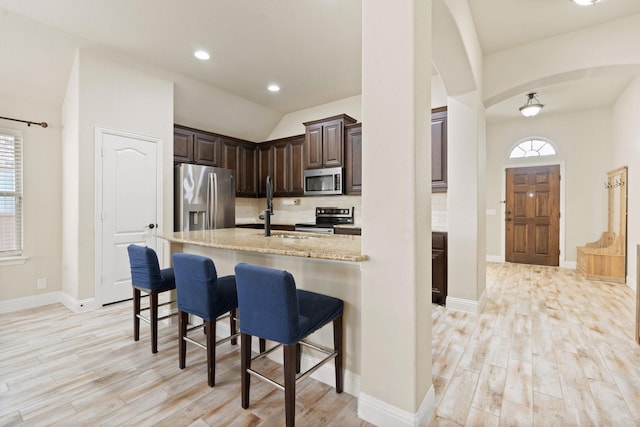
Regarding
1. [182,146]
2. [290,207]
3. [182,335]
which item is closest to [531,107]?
[290,207]

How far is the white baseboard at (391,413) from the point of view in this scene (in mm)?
1532

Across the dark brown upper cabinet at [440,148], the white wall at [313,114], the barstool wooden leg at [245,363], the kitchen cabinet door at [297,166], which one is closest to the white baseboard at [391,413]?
the barstool wooden leg at [245,363]

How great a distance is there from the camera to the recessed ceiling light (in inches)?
141

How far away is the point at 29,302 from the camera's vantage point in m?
3.59

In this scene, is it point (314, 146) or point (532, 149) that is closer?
point (314, 146)

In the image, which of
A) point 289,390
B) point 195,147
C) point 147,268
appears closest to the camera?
point 289,390

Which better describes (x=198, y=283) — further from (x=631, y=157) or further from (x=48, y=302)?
(x=631, y=157)

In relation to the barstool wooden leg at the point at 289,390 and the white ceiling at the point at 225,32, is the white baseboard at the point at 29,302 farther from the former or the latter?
the barstool wooden leg at the point at 289,390

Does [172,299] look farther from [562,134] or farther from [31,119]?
[562,134]

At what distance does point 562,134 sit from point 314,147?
15.9ft

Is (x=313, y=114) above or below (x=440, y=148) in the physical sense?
above

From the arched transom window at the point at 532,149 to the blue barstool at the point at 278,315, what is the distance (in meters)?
6.30

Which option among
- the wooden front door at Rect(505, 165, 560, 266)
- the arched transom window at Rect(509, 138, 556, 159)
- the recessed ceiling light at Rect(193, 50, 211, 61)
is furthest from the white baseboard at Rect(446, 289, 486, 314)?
the arched transom window at Rect(509, 138, 556, 159)

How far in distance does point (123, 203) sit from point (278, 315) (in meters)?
3.16
